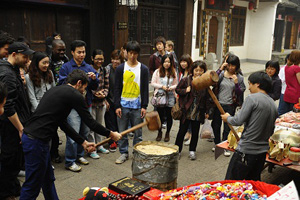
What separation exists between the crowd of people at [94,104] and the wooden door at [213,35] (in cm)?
963

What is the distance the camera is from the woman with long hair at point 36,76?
445cm

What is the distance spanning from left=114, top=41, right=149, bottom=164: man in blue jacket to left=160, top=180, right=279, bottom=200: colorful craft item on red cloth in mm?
2373

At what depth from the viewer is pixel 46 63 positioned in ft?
14.7

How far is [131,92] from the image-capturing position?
503cm

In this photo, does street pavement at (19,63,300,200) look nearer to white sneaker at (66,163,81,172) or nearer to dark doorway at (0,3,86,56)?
white sneaker at (66,163,81,172)

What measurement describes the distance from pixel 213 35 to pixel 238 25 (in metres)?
2.67

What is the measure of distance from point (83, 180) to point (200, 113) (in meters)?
2.30

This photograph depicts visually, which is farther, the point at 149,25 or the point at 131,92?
the point at 149,25

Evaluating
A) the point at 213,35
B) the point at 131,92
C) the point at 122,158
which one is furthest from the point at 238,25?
the point at 122,158

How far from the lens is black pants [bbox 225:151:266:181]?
3.49 metres

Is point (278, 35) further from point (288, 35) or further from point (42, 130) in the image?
point (42, 130)

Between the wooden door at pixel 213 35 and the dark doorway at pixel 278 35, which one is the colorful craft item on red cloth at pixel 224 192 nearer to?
the wooden door at pixel 213 35

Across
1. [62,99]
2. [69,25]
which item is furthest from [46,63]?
[69,25]

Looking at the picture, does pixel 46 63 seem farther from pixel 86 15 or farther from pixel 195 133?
pixel 86 15
